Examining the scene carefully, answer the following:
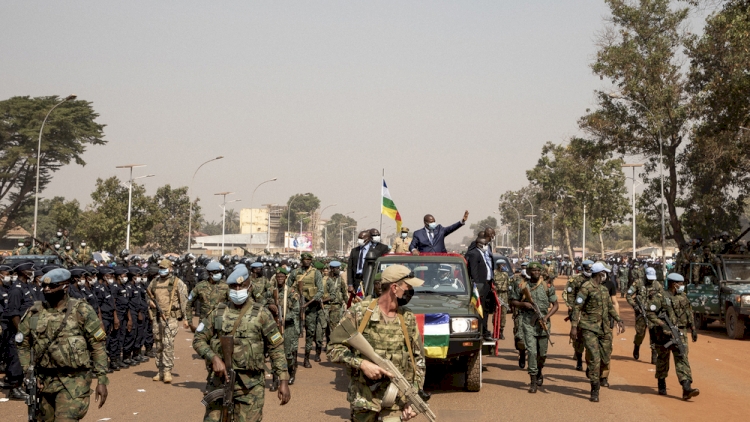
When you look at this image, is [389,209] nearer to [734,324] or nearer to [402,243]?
[402,243]

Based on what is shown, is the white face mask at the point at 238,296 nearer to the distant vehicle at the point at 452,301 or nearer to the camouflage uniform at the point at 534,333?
the distant vehicle at the point at 452,301

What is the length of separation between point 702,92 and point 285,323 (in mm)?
28600

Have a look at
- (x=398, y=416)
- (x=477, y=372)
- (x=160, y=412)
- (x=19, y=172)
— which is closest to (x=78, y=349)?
(x=398, y=416)

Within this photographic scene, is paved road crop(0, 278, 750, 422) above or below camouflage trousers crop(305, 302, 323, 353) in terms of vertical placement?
below

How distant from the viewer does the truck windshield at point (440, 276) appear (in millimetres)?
13016

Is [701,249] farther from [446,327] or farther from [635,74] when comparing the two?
[446,327]

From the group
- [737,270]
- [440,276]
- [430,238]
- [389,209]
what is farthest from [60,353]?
[737,270]

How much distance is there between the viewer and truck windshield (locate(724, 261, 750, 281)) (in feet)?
74.8

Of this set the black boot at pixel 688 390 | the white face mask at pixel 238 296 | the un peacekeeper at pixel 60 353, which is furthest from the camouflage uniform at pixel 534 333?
the un peacekeeper at pixel 60 353

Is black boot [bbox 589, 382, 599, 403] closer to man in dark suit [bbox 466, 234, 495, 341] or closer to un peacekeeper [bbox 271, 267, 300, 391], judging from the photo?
man in dark suit [bbox 466, 234, 495, 341]

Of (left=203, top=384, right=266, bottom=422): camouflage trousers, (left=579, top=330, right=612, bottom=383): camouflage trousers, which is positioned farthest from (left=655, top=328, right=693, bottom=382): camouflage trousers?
(left=203, top=384, right=266, bottom=422): camouflage trousers

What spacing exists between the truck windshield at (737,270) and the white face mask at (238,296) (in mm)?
18993

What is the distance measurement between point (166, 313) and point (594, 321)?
6.81 m

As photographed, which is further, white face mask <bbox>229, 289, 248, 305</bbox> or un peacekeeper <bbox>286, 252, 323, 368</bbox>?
un peacekeeper <bbox>286, 252, 323, 368</bbox>
